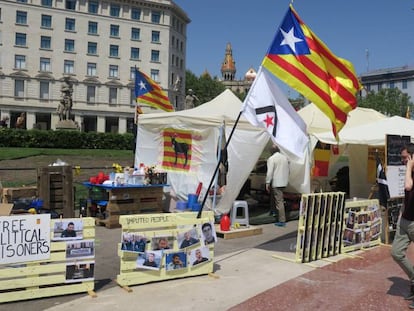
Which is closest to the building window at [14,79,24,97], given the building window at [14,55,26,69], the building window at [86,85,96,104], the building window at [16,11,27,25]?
the building window at [14,55,26,69]

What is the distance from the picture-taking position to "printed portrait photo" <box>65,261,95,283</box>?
520 cm

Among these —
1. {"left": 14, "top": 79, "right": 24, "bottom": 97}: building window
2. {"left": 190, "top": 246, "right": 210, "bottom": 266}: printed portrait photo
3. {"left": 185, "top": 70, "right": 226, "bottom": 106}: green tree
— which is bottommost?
{"left": 190, "top": 246, "right": 210, "bottom": 266}: printed portrait photo

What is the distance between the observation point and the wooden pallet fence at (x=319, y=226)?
6824mm

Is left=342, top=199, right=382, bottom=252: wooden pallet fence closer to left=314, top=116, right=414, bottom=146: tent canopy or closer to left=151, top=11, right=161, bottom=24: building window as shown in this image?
left=314, top=116, right=414, bottom=146: tent canopy

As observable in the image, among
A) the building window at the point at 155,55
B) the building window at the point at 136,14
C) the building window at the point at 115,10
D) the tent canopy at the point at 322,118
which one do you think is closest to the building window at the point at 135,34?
the building window at the point at 136,14

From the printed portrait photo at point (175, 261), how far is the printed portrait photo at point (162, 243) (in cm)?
12

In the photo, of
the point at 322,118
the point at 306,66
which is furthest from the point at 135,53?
the point at 306,66

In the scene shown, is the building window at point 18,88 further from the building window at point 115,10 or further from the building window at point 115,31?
the building window at point 115,10

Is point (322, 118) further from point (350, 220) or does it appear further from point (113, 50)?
point (113, 50)

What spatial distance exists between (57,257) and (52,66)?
64.5 meters

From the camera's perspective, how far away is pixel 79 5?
220ft

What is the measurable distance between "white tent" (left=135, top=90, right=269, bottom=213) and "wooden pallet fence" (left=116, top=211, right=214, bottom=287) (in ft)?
12.4

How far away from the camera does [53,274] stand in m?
5.12

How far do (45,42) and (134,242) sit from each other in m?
65.3
